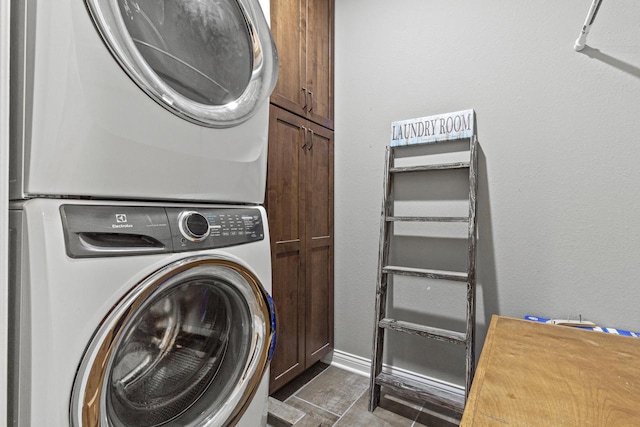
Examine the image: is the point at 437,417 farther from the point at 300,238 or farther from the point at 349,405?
the point at 300,238

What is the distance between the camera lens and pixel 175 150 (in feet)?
2.67

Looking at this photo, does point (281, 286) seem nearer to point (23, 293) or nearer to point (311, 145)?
point (311, 145)

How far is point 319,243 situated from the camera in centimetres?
194

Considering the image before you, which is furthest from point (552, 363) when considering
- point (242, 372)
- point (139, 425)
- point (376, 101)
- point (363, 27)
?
point (363, 27)

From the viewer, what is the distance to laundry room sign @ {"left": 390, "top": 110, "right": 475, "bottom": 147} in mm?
1643

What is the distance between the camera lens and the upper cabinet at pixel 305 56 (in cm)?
163

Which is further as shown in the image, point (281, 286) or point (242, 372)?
point (281, 286)

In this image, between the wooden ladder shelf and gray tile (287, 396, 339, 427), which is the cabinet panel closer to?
gray tile (287, 396, 339, 427)

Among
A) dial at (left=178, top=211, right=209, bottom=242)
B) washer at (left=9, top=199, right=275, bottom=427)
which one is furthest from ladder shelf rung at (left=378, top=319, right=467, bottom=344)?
dial at (left=178, top=211, right=209, bottom=242)

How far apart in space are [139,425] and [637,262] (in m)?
1.90

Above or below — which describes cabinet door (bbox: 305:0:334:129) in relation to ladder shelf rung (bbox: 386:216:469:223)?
above

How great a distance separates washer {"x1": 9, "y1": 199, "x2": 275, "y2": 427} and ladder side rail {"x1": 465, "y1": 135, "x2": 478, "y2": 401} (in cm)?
98

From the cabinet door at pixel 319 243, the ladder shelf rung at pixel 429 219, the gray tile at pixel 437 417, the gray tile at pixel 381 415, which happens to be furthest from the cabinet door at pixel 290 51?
the gray tile at pixel 437 417

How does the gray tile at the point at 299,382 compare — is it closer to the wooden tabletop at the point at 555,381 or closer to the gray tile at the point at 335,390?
the gray tile at the point at 335,390
